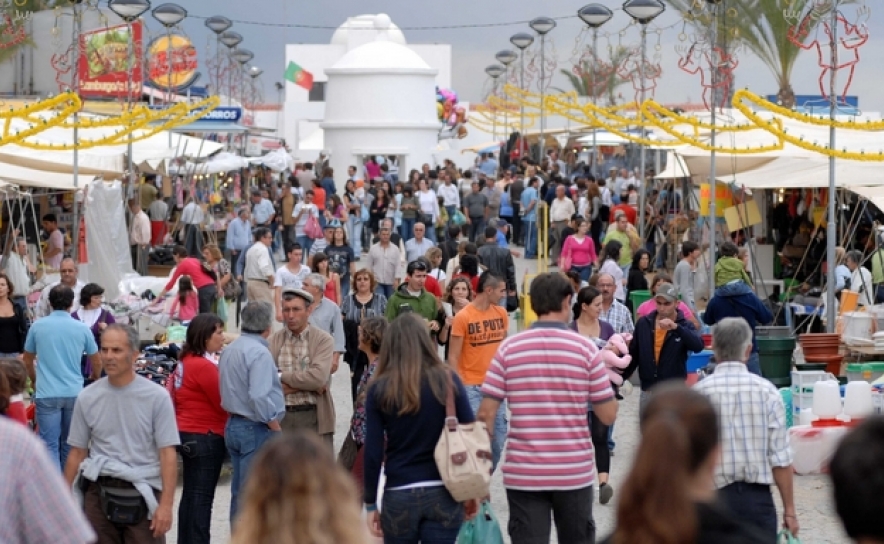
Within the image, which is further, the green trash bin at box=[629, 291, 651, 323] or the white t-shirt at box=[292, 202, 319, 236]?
the white t-shirt at box=[292, 202, 319, 236]

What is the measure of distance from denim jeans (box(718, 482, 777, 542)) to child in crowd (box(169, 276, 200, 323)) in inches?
377

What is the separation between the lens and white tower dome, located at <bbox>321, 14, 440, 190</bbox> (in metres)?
43.8

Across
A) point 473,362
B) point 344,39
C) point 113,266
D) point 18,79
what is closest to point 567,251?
point 113,266

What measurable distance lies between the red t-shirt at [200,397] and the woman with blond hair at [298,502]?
14.5 ft

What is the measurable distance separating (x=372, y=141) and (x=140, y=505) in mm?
37658

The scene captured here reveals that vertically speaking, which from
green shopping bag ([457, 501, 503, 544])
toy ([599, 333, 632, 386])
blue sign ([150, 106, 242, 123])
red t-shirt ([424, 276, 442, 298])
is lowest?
green shopping bag ([457, 501, 503, 544])

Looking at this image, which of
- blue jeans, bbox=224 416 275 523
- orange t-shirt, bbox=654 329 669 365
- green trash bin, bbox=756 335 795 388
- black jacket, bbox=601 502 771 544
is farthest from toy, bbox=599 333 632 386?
black jacket, bbox=601 502 771 544

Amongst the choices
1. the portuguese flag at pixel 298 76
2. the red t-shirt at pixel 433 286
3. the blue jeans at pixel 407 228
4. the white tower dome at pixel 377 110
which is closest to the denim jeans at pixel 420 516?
the red t-shirt at pixel 433 286

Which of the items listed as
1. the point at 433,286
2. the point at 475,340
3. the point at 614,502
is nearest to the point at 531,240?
the point at 433,286

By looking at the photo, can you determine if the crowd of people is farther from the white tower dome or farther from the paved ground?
the white tower dome

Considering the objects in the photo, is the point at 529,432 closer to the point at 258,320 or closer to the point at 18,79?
the point at 258,320

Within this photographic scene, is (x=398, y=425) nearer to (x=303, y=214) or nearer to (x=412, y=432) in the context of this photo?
(x=412, y=432)

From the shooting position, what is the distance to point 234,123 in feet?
88.0

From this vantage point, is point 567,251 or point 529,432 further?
point 567,251
